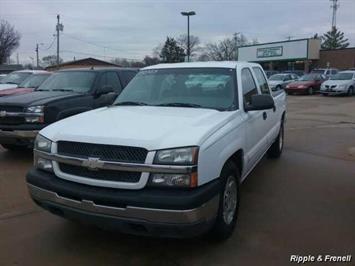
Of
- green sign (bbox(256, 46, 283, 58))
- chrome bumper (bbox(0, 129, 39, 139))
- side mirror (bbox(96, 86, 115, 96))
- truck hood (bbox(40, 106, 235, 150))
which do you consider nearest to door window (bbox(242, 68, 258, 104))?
truck hood (bbox(40, 106, 235, 150))

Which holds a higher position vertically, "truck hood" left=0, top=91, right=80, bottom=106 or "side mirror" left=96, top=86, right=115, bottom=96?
"side mirror" left=96, top=86, right=115, bottom=96

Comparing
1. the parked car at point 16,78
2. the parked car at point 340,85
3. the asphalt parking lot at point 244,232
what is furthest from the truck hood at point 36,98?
the parked car at point 340,85

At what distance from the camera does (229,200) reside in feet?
14.3

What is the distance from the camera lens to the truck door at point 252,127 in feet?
16.9

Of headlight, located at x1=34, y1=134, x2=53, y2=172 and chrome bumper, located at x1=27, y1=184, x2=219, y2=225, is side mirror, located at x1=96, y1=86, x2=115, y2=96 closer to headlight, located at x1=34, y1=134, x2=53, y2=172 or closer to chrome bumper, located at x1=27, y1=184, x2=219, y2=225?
headlight, located at x1=34, y1=134, x2=53, y2=172

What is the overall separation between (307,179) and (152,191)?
386 centimetres

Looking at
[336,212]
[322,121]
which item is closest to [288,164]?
[336,212]

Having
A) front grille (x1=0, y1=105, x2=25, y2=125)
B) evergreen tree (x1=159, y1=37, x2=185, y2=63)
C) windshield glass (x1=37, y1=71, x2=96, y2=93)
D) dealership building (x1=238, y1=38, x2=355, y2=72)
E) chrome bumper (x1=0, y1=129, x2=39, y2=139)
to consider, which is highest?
evergreen tree (x1=159, y1=37, x2=185, y2=63)

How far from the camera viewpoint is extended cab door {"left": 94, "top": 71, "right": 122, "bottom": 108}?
27.0ft

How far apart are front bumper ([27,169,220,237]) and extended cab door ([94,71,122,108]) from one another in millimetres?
4374

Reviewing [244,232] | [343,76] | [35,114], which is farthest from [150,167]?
[343,76]

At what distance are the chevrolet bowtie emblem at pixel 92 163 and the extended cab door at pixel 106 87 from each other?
4.31 m

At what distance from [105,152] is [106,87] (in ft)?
14.9

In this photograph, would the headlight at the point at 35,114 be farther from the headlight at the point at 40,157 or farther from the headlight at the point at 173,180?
the headlight at the point at 173,180
